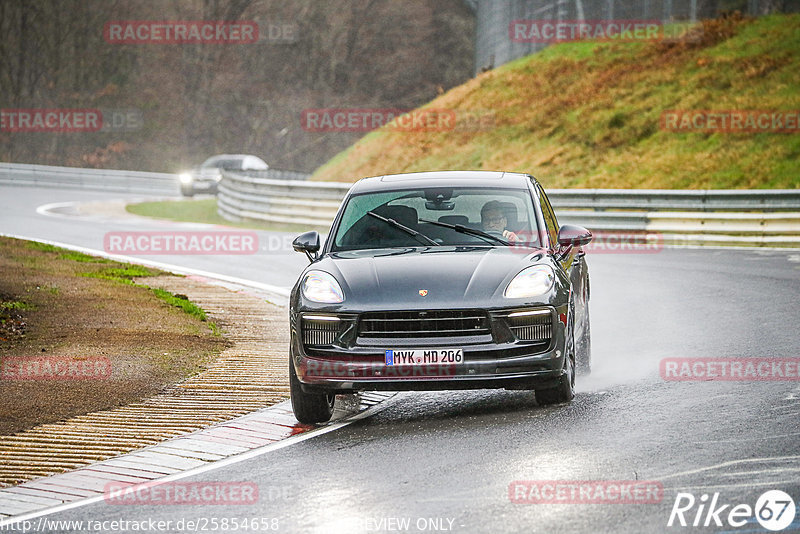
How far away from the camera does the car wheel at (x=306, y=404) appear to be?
856cm

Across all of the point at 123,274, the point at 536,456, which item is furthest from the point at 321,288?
the point at 123,274

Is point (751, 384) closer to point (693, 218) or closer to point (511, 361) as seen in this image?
point (511, 361)

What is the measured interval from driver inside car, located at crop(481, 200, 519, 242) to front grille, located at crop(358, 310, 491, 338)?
133 centimetres

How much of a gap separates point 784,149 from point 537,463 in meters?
24.5

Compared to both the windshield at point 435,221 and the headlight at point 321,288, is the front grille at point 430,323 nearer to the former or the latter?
the headlight at point 321,288

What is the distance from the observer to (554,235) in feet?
32.6

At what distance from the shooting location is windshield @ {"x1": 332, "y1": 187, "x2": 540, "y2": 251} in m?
9.42

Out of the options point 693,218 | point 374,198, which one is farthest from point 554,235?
point 693,218

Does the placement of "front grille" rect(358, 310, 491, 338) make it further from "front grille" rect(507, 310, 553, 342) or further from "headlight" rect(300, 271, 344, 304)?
"headlight" rect(300, 271, 344, 304)

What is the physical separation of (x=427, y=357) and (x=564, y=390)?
3.99 ft

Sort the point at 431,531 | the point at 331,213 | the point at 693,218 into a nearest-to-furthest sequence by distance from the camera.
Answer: the point at 431,531 → the point at 693,218 → the point at 331,213

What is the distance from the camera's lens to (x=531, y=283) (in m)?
8.52
